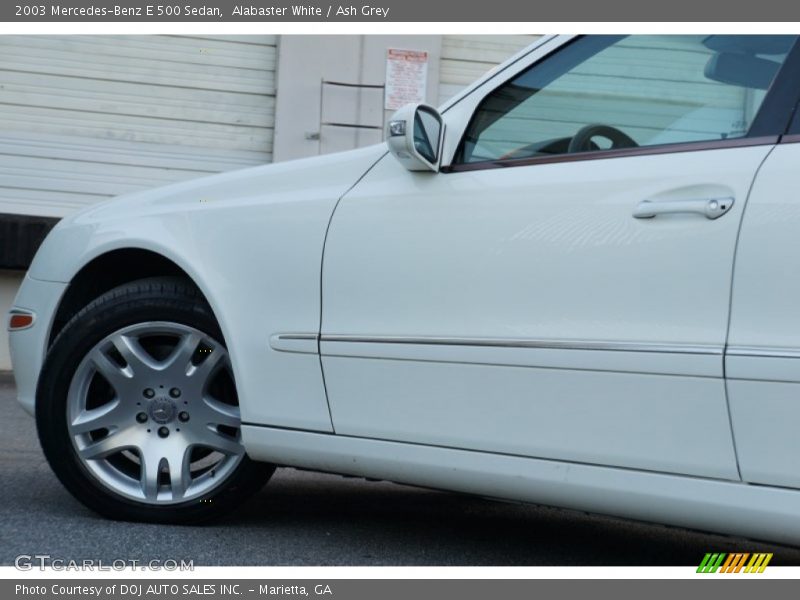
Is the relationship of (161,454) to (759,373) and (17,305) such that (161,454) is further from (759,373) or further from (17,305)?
(759,373)

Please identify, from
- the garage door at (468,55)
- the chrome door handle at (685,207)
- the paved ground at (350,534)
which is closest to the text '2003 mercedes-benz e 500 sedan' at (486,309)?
the chrome door handle at (685,207)

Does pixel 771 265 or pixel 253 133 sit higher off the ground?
pixel 771 265

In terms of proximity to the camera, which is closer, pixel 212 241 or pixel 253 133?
pixel 212 241

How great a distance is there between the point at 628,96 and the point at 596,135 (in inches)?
5.0

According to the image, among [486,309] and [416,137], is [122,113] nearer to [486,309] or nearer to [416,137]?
[416,137]

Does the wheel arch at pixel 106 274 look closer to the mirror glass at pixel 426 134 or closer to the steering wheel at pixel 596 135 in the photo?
the mirror glass at pixel 426 134

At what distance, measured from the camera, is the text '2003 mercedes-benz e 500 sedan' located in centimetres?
278

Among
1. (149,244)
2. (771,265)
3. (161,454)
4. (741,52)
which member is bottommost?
(161,454)

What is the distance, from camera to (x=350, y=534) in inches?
151

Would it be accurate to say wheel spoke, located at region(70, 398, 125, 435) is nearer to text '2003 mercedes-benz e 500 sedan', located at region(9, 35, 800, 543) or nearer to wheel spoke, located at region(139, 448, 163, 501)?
text '2003 mercedes-benz e 500 sedan', located at region(9, 35, 800, 543)

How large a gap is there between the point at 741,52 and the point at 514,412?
1.06m

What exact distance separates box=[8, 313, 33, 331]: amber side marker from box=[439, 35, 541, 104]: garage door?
20.0 feet

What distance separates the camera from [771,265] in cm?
269
